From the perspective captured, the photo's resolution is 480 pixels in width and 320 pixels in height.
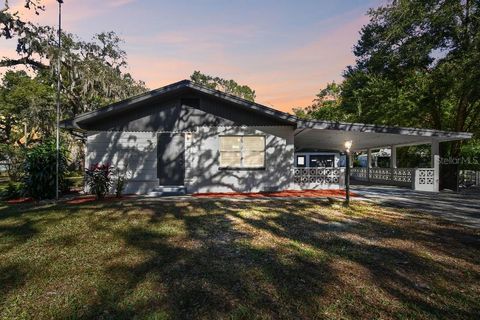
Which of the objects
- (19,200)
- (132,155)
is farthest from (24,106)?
(132,155)

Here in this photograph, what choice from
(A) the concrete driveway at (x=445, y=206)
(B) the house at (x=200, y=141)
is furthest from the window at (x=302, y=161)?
(A) the concrete driveway at (x=445, y=206)

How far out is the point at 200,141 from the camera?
1353cm

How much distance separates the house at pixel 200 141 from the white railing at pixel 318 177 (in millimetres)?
744

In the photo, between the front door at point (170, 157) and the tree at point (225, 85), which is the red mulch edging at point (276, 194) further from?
the tree at point (225, 85)

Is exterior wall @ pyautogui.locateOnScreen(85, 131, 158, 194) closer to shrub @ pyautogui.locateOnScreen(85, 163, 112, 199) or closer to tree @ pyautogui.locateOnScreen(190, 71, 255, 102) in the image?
shrub @ pyautogui.locateOnScreen(85, 163, 112, 199)

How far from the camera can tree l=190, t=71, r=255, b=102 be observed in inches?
3009

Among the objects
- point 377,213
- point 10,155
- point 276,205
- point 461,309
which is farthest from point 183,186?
point 10,155

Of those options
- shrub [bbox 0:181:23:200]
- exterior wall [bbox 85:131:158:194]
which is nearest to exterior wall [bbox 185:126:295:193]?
exterior wall [bbox 85:131:158:194]

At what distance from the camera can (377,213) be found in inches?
365

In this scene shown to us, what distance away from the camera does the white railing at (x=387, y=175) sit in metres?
17.6

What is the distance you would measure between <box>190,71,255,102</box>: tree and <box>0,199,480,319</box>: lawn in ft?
225

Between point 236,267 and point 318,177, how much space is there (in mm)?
10624

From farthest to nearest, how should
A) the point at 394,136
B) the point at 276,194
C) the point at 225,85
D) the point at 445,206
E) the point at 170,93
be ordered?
the point at 225,85 < the point at 394,136 < the point at 170,93 < the point at 276,194 < the point at 445,206

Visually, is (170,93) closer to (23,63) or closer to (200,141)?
(200,141)
